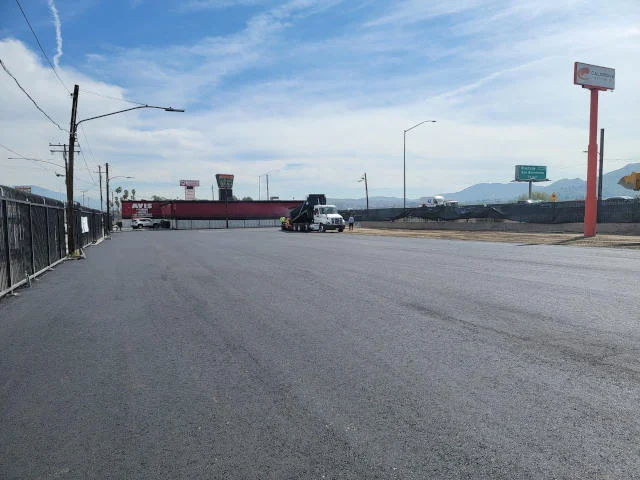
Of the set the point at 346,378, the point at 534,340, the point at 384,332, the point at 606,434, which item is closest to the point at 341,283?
the point at 384,332

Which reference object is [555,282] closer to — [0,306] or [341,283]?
[341,283]

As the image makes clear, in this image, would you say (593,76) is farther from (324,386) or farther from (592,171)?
(324,386)

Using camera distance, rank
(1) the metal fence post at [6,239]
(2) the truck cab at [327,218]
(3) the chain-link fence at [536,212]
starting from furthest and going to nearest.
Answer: (2) the truck cab at [327,218] < (3) the chain-link fence at [536,212] < (1) the metal fence post at [6,239]

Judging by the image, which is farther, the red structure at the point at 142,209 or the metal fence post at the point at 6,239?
the red structure at the point at 142,209

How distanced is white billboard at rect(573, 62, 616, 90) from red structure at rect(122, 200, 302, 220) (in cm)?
4532

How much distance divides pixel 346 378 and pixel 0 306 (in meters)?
7.80

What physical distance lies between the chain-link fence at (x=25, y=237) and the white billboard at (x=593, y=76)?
28.3m

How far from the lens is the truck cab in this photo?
45.9 m

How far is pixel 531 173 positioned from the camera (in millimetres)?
107938

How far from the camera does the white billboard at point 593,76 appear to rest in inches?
1091

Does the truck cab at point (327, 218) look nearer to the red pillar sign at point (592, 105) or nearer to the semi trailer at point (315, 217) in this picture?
the semi trailer at point (315, 217)

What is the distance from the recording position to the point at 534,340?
234 inches

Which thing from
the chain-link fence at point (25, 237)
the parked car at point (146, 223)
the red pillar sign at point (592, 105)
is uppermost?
the red pillar sign at point (592, 105)

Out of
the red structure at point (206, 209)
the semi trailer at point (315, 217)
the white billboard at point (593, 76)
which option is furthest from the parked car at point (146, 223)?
the white billboard at point (593, 76)
